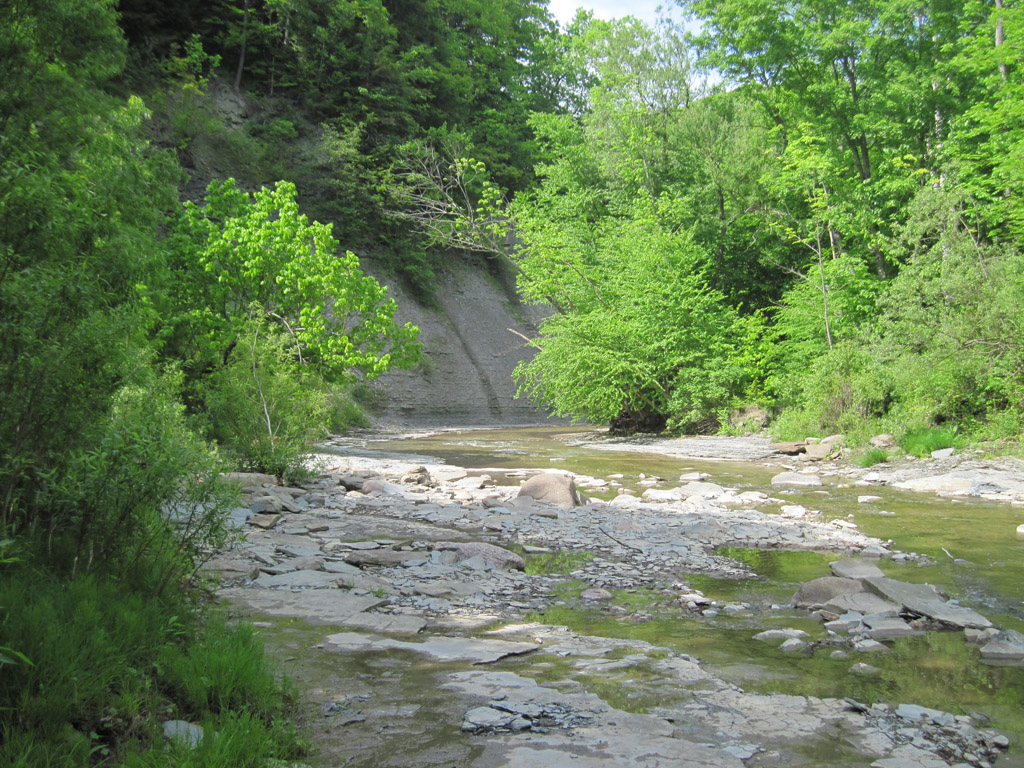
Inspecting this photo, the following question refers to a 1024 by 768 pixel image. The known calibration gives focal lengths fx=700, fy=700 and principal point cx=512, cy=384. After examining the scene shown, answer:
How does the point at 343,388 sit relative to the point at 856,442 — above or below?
above

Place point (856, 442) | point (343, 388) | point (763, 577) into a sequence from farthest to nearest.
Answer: point (343, 388)
point (856, 442)
point (763, 577)

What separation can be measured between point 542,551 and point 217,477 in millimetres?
4302

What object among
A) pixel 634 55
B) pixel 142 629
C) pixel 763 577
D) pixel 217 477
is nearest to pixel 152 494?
pixel 217 477

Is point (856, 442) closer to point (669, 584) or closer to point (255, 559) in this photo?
point (669, 584)

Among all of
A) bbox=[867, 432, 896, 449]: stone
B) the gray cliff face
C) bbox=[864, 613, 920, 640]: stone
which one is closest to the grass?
bbox=[864, 613, 920, 640]: stone

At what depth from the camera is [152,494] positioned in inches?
155

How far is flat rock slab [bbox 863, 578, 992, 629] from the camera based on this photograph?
Answer: 5.27 meters

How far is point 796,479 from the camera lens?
43.2 feet

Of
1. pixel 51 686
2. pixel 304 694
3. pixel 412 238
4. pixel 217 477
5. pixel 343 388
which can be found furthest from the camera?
pixel 412 238

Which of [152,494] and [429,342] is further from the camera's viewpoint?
[429,342]

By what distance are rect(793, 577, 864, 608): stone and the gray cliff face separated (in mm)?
25218

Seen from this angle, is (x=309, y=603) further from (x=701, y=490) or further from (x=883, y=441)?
(x=883, y=441)

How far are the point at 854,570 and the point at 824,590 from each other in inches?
24.8

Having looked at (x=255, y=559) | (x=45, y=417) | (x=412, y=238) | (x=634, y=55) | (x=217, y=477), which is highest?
(x=634, y=55)
